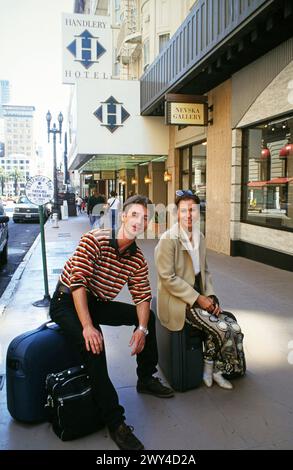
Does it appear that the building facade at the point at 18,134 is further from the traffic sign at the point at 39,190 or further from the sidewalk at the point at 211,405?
the sidewalk at the point at 211,405

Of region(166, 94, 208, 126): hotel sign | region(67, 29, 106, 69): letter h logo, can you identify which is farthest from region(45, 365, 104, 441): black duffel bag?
region(67, 29, 106, 69): letter h logo

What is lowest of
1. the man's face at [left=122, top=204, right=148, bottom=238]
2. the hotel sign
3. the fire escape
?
the man's face at [left=122, top=204, right=148, bottom=238]

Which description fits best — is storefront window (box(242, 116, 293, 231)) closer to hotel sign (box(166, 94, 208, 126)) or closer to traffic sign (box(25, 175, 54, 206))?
hotel sign (box(166, 94, 208, 126))

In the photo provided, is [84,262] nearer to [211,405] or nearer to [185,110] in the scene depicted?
[211,405]

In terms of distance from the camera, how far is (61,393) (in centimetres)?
285

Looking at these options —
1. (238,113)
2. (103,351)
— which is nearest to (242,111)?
(238,113)

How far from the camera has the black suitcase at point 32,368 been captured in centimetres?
306

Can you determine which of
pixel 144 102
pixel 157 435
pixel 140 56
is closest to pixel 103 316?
pixel 157 435

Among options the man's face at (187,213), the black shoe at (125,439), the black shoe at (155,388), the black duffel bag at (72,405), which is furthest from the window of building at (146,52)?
the black shoe at (125,439)

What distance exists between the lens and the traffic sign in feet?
22.2

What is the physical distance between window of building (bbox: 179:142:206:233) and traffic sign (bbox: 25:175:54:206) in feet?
24.6

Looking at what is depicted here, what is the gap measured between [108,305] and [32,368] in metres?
0.73

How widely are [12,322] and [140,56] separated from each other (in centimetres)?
1903

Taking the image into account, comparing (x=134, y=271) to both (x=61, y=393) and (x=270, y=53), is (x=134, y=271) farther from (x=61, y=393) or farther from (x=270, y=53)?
(x=270, y=53)
